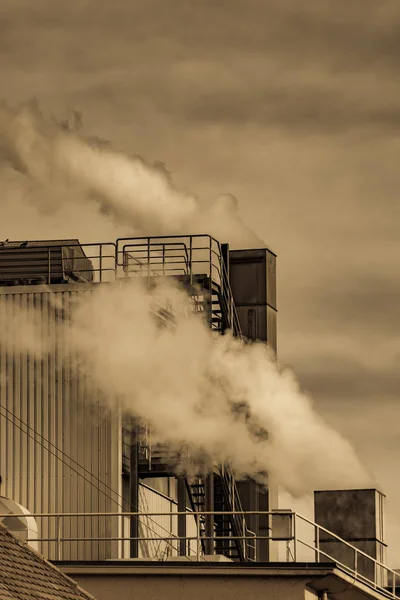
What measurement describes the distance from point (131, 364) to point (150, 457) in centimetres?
223

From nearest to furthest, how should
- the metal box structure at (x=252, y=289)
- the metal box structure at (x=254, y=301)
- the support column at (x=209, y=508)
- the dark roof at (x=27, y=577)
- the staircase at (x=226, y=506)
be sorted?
1. the dark roof at (x=27, y=577)
2. the support column at (x=209, y=508)
3. the staircase at (x=226, y=506)
4. the metal box structure at (x=254, y=301)
5. the metal box structure at (x=252, y=289)

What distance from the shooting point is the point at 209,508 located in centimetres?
4147

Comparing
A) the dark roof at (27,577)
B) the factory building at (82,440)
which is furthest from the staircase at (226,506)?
the dark roof at (27,577)

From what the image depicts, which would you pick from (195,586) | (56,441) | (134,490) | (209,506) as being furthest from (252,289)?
(195,586)

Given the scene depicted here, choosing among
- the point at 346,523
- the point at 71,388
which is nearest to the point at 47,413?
the point at 71,388

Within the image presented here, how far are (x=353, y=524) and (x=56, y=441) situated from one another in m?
7.35

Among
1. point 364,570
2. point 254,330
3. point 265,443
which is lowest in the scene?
point 364,570

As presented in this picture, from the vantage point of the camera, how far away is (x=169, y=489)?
147 ft

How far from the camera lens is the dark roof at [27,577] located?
24109 millimetres

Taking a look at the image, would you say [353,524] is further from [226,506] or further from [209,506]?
[209,506]

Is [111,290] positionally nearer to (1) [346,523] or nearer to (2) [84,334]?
(2) [84,334]

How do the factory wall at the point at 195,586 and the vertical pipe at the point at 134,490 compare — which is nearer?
the factory wall at the point at 195,586

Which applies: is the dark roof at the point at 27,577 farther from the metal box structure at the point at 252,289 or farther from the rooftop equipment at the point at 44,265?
the metal box structure at the point at 252,289

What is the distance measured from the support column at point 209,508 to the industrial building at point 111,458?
0.11 feet
